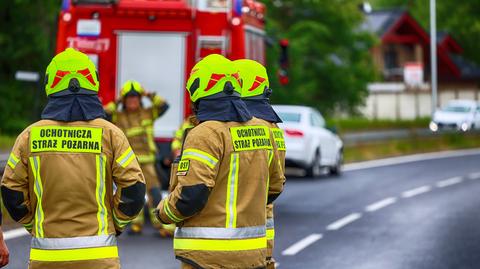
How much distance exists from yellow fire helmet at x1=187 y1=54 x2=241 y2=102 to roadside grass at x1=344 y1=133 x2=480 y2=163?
25.0 metres

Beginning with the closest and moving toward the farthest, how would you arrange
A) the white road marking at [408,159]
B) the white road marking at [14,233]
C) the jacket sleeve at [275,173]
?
1. the jacket sleeve at [275,173]
2. the white road marking at [14,233]
3. the white road marking at [408,159]

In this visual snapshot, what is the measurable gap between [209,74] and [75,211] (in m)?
0.96

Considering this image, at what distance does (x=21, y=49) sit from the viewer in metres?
37.5

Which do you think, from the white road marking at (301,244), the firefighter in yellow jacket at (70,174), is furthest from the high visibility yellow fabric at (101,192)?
the white road marking at (301,244)

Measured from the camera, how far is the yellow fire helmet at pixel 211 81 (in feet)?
19.3

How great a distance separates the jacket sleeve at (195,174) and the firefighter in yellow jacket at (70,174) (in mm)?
235

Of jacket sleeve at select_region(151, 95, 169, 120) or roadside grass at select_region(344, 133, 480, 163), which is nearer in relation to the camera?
jacket sleeve at select_region(151, 95, 169, 120)

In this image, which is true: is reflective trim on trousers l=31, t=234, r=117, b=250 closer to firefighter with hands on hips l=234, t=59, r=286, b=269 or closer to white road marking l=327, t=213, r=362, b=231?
firefighter with hands on hips l=234, t=59, r=286, b=269

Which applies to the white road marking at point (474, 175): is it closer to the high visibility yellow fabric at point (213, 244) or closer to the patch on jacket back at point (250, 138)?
the patch on jacket back at point (250, 138)

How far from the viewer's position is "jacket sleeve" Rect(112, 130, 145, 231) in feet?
18.7

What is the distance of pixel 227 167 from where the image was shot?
586 cm

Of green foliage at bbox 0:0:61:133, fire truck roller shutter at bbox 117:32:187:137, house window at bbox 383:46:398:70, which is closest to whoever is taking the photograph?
fire truck roller shutter at bbox 117:32:187:137

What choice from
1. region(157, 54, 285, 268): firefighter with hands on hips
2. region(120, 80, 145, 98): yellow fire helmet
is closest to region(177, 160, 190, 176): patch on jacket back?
region(157, 54, 285, 268): firefighter with hands on hips

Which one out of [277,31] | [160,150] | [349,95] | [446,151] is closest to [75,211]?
[160,150]
